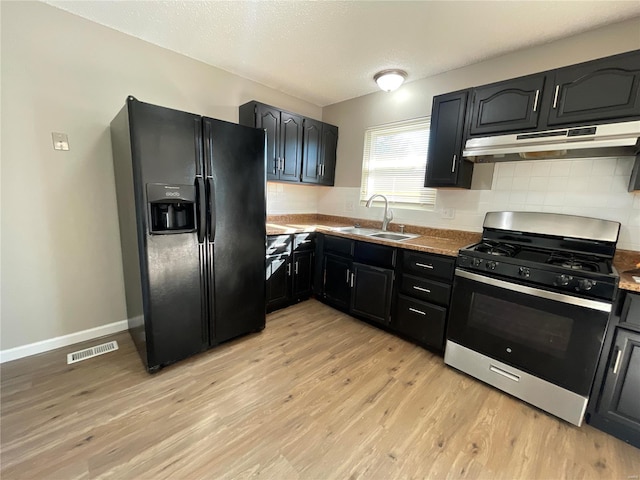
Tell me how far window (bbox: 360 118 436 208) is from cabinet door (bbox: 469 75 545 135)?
695 millimetres

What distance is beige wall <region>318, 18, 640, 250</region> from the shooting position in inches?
71.4

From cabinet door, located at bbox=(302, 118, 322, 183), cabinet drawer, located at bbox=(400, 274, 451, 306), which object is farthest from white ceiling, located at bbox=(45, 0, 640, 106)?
cabinet drawer, located at bbox=(400, 274, 451, 306)

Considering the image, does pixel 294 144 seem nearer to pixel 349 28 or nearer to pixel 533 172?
pixel 349 28

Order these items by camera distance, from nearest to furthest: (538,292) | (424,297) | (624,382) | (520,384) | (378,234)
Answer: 1. (624,382)
2. (538,292)
3. (520,384)
4. (424,297)
5. (378,234)

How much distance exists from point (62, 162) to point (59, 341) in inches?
55.8

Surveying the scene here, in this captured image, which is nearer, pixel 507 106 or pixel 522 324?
pixel 522 324

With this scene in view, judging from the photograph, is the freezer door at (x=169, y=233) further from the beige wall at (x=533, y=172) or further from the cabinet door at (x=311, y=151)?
the beige wall at (x=533, y=172)

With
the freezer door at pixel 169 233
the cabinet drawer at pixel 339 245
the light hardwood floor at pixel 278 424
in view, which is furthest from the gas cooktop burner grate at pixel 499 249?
the freezer door at pixel 169 233

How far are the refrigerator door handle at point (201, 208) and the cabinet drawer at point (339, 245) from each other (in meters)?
1.38

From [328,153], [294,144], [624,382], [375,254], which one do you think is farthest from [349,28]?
[624,382]

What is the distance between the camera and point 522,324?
172cm

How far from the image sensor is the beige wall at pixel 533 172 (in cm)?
181

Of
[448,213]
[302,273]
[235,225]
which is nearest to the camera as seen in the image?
[235,225]

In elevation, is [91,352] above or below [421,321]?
below
